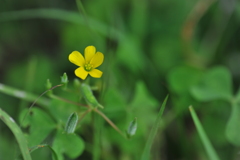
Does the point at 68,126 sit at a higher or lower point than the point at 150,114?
higher

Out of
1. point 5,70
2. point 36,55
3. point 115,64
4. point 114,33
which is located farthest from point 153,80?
point 5,70

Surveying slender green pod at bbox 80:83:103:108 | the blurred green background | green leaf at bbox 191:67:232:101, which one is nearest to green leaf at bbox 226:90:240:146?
the blurred green background

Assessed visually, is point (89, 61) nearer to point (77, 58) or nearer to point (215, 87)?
point (77, 58)

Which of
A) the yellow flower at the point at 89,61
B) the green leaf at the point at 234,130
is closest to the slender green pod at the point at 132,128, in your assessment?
the yellow flower at the point at 89,61

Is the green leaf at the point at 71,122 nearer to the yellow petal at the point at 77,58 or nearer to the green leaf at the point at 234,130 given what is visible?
the yellow petal at the point at 77,58

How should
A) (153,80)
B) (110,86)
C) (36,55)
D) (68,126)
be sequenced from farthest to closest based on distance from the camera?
(36,55), (153,80), (110,86), (68,126)

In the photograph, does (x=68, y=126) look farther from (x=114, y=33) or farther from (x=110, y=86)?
(x=114, y=33)

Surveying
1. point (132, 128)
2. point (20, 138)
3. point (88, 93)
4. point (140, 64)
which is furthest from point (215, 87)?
point (20, 138)
